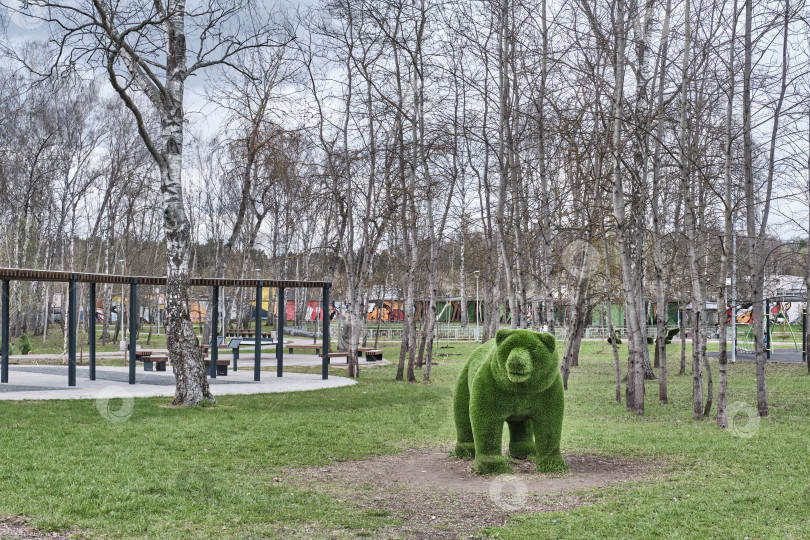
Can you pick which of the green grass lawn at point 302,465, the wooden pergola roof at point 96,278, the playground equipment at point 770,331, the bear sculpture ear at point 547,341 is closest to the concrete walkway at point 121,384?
the green grass lawn at point 302,465

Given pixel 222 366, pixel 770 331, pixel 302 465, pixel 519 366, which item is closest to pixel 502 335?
pixel 519 366

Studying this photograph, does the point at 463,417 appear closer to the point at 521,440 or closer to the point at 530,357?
the point at 521,440

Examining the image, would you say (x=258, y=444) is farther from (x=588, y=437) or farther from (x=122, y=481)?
(x=588, y=437)

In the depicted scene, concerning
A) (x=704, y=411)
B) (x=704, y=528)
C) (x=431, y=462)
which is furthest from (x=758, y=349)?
(x=704, y=528)

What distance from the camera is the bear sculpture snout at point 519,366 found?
21.6 feet

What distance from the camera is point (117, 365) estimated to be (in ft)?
73.4

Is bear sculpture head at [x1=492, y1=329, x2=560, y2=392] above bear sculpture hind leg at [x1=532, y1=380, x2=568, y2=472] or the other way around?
above

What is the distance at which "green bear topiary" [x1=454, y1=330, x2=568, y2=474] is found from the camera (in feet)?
22.5

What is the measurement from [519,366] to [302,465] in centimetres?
287

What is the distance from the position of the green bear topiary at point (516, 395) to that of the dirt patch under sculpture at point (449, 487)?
231mm

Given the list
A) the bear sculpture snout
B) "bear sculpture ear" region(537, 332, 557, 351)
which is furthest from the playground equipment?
the bear sculpture snout

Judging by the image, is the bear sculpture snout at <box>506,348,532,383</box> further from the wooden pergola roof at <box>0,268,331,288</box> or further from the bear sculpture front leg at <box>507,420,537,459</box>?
the wooden pergola roof at <box>0,268,331,288</box>

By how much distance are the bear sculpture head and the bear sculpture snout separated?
80 mm

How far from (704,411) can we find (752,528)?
736 cm
